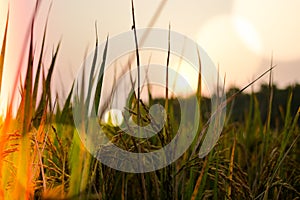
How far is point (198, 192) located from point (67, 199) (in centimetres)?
62

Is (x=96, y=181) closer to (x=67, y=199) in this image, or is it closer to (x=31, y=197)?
(x=31, y=197)

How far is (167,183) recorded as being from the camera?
1.60 m

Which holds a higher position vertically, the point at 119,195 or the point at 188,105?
the point at 188,105

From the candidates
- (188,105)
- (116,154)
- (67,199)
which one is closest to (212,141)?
(116,154)

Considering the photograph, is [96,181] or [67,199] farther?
[96,181]

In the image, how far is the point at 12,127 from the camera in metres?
1.47

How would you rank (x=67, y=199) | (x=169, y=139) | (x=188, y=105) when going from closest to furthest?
(x=67, y=199), (x=169, y=139), (x=188, y=105)

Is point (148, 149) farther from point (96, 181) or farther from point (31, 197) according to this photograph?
point (31, 197)

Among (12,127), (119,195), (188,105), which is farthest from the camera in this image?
(188,105)

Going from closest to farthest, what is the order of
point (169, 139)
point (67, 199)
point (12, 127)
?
point (67, 199) < point (12, 127) < point (169, 139)

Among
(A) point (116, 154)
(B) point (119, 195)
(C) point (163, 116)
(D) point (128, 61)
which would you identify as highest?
(D) point (128, 61)

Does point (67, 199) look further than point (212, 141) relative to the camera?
No

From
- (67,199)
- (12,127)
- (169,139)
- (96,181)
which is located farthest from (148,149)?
(67,199)

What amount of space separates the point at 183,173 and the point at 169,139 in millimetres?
123
